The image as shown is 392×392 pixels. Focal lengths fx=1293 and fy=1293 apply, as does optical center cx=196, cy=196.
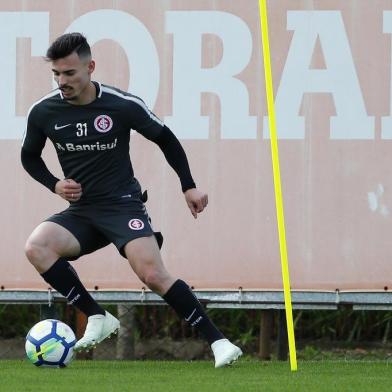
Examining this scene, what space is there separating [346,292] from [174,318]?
2.42m

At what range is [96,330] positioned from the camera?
7488 millimetres

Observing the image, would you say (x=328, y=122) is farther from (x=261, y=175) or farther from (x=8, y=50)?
(x=8, y=50)

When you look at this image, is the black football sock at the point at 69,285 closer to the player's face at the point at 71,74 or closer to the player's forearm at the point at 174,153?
the player's forearm at the point at 174,153

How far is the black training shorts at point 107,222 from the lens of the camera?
7.53 metres

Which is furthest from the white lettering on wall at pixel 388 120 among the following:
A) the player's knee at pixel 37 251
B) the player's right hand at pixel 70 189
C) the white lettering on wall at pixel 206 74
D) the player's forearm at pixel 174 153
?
the player's knee at pixel 37 251

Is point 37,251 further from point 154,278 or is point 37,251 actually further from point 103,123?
point 103,123

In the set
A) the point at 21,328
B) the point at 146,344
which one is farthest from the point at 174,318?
the point at 21,328

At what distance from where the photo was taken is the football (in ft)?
24.1

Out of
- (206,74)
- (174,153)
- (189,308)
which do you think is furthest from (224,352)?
(206,74)

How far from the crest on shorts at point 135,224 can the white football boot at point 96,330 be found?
1.80 ft

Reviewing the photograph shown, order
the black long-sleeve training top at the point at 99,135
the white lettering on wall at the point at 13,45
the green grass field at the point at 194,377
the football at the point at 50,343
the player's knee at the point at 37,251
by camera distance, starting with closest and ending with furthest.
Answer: the green grass field at the point at 194,377
the football at the point at 50,343
the player's knee at the point at 37,251
the black long-sleeve training top at the point at 99,135
the white lettering on wall at the point at 13,45

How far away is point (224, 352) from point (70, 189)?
129cm

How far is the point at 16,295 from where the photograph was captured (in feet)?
30.8

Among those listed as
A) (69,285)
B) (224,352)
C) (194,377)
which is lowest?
(194,377)
